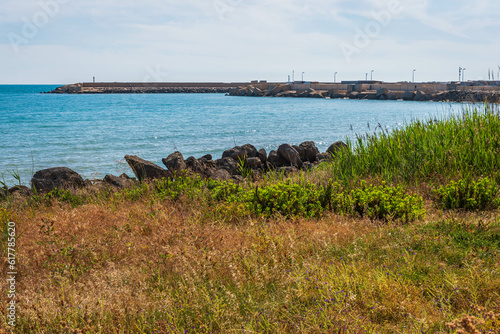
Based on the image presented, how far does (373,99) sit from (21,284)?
3385 inches

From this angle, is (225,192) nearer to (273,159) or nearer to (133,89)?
(273,159)

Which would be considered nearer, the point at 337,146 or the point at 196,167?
the point at 196,167

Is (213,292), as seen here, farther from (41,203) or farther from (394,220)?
(41,203)

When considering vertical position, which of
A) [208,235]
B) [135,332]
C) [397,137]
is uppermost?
[397,137]

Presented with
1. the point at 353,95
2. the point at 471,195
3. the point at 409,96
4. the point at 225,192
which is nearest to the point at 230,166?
the point at 225,192

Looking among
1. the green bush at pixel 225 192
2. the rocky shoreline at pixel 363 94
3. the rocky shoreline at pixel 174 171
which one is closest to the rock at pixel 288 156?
the rocky shoreline at pixel 174 171

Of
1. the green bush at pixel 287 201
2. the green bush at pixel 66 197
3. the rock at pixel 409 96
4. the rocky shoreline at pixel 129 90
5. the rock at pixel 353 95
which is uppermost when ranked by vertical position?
the rocky shoreline at pixel 129 90

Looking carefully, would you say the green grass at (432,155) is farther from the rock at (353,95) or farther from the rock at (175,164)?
the rock at (353,95)

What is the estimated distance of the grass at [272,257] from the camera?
348cm

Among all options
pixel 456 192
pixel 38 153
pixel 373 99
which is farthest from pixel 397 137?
pixel 373 99

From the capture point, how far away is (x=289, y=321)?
347 cm

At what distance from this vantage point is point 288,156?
13.8 metres

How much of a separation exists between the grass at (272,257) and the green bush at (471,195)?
25 millimetres

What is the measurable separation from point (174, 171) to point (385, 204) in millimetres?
4734
